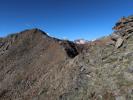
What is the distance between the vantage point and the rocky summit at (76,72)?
21516 millimetres

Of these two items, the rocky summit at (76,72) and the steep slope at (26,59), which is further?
the steep slope at (26,59)

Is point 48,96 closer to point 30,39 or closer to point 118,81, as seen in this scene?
point 118,81

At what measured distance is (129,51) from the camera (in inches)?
918

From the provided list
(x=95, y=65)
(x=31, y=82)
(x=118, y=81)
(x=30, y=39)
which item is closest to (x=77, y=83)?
(x=95, y=65)

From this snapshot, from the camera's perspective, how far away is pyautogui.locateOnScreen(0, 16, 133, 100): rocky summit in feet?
70.6

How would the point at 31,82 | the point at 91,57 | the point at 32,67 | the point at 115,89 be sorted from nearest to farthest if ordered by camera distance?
the point at 115,89 < the point at 91,57 < the point at 31,82 < the point at 32,67

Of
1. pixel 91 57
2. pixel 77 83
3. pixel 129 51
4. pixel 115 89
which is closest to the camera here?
pixel 115 89

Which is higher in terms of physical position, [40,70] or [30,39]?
[30,39]

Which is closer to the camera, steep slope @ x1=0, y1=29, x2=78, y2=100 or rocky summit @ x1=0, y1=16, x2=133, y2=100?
rocky summit @ x1=0, y1=16, x2=133, y2=100

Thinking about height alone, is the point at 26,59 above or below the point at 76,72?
above

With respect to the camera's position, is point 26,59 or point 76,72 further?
point 26,59

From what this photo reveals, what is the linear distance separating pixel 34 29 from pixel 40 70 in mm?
21865

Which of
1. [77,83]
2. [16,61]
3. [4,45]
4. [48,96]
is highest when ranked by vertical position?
[4,45]

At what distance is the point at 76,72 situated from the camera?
28.9m
